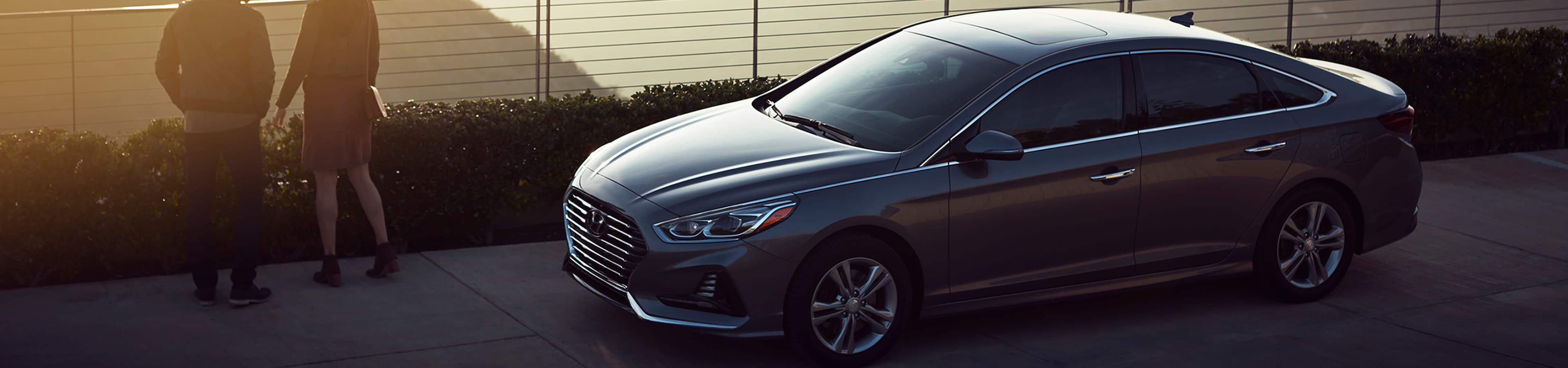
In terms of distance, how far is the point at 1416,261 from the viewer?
774 centimetres

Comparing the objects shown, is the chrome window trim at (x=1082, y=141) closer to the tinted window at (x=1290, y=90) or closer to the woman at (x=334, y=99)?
the tinted window at (x=1290, y=90)

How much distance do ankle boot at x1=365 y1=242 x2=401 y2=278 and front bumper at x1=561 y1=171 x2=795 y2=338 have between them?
190cm

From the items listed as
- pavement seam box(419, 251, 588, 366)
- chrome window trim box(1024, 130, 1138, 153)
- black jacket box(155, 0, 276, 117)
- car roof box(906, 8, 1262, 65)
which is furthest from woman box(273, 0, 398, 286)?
chrome window trim box(1024, 130, 1138, 153)

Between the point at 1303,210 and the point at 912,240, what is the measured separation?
236 cm

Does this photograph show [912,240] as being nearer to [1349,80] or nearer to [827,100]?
[827,100]

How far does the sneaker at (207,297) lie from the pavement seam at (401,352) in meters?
1.11

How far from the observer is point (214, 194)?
21.4 feet

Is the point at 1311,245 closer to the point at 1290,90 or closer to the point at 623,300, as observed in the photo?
the point at 1290,90

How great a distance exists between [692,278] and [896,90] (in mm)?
1569

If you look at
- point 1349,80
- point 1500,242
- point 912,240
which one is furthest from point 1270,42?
point 912,240

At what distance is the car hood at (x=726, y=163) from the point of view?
546 cm

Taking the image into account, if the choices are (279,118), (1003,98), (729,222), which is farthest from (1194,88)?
(279,118)

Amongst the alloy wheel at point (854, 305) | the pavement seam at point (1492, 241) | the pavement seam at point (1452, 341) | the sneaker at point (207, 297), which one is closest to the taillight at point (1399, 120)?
the pavement seam at point (1452, 341)

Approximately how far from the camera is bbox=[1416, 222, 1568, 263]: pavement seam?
7863 millimetres
